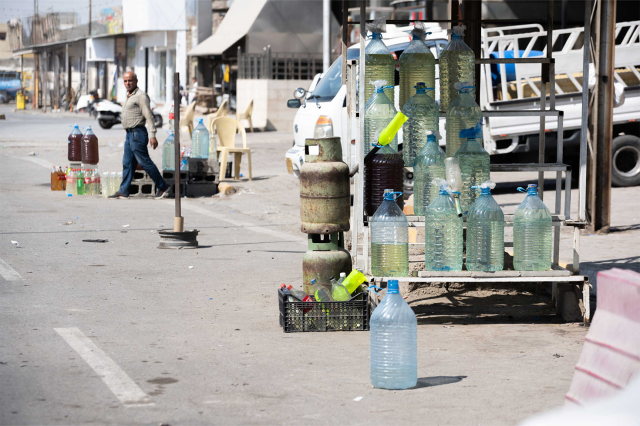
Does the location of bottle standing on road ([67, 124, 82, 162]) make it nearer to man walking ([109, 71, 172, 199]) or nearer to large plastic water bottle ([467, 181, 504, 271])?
man walking ([109, 71, 172, 199])

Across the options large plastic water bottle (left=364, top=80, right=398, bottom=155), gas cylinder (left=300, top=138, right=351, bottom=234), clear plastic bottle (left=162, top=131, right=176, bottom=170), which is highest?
large plastic water bottle (left=364, top=80, right=398, bottom=155)

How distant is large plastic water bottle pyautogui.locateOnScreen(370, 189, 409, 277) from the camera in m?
6.98

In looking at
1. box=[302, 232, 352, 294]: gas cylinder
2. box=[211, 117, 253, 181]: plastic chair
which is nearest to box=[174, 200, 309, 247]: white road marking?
box=[211, 117, 253, 181]: plastic chair

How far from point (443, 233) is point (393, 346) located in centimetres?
188

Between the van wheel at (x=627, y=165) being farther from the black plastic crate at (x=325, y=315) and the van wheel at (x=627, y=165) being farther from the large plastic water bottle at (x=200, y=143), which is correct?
the black plastic crate at (x=325, y=315)

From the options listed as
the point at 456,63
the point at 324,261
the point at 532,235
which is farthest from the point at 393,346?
the point at 456,63

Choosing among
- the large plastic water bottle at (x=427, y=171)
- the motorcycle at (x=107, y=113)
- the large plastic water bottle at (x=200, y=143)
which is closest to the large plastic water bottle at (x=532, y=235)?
the large plastic water bottle at (x=427, y=171)

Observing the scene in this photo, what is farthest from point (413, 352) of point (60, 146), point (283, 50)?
point (283, 50)

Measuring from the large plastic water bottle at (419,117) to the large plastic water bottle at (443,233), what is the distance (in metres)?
0.65

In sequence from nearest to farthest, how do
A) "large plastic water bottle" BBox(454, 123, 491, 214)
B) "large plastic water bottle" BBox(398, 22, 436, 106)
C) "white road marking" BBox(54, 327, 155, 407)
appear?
"white road marking" BBox(54, 327, 155, 407), "large plastic water bottle" BBox(454, 123, 491, 214), "large plastic water bottle" BBox(398, 22, 436, 106)

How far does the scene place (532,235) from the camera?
713cm

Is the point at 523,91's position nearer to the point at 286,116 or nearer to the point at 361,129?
the point at 361,129

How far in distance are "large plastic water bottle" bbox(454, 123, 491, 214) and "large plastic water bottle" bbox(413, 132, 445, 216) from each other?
0.57 ft

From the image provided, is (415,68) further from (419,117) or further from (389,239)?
(389,239)
